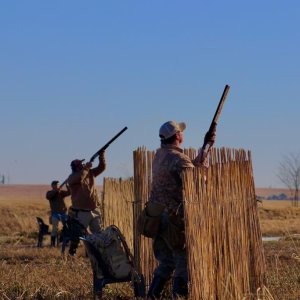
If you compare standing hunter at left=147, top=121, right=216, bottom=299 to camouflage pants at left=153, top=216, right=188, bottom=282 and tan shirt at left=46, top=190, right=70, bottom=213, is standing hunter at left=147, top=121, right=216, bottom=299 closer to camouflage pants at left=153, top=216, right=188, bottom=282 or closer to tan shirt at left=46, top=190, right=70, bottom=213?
camouflage pants at left=153, top=216, right=188, bottom=282

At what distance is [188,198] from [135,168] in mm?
1966

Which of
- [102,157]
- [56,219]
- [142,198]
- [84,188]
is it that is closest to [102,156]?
[102,157]

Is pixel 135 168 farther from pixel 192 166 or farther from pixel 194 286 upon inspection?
pixel 194 286

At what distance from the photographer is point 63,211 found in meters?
18.5

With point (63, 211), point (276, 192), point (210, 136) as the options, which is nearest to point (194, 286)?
point (210, 136)

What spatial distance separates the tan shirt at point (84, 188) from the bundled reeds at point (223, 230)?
5364mm

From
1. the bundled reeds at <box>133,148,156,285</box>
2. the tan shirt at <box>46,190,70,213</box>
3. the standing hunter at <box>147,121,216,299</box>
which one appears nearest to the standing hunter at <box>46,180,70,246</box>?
the tan shirt at <box>46,190,70,213</box>

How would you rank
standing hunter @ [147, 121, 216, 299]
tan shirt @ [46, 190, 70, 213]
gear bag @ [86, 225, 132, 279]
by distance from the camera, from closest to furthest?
standing hunter @ [147, 121, 216, 299] < gear bag @ [86, 225, 132, 279] < tan shirt @ [46, 190, 70, 213]

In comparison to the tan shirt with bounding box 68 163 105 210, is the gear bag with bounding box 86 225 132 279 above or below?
below

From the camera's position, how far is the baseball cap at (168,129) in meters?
7.64

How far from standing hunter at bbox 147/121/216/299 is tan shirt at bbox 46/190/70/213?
10.6m

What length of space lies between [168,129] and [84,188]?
5.62m

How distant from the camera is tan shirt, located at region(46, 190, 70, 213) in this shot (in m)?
18.2

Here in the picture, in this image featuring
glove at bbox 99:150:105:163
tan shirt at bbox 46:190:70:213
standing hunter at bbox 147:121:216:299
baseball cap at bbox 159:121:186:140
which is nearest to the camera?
standing hunter at bbox 147:121:216:299
